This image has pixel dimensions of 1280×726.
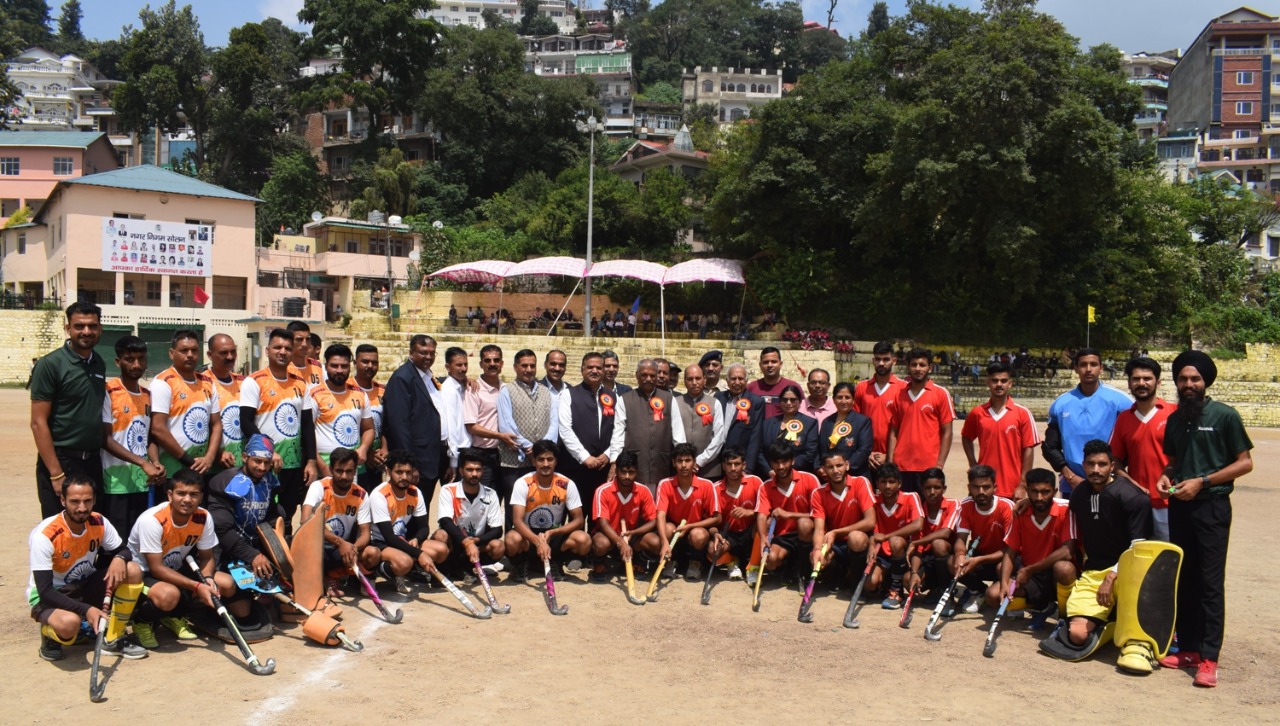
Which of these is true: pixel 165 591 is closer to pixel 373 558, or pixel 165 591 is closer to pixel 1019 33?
pixel 373 558

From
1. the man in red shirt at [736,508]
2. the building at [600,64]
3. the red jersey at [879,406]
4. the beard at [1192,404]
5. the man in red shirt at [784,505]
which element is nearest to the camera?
the beard at [1192,404]

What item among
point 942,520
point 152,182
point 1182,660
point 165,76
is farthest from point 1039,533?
point 165,76

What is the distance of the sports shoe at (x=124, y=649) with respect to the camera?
605cm

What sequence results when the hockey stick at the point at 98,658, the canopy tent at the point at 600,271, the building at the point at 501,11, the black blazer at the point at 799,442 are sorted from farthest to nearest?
the building at the point at 501,11, the canopy tent at the point at 600,271, the black blazer at the point at 799,442, the hockey stick at the point at 98,658

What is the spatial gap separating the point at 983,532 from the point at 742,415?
2532 millimetres

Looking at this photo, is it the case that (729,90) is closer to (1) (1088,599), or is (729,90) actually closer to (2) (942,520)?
(2) (942,520)

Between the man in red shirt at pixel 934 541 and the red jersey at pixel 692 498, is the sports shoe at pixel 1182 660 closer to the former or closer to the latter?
the man in red shirt at pixel 934 541

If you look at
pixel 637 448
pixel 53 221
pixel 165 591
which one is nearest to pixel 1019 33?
pixel 637 448

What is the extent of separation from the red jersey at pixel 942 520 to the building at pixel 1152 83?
225ft

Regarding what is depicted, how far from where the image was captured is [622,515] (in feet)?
27.9

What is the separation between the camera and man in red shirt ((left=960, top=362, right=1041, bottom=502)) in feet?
26.5

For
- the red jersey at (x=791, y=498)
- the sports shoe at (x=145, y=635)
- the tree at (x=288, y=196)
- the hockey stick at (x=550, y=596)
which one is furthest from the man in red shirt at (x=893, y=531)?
the tree at (x=288, y=196)

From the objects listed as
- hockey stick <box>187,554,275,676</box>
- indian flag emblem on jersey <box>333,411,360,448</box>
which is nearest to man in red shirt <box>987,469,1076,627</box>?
hockey stick <box>187,554,275,676</box>

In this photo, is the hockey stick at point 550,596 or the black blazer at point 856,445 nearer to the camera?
the hockey stick at point 550,596
